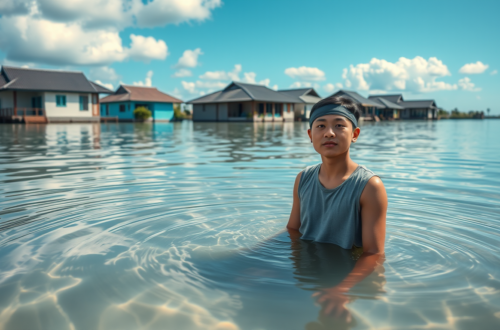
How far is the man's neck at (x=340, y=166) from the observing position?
102 inches

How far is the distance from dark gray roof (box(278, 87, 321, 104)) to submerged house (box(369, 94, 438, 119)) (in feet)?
56.1

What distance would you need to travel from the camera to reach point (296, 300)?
86.7 inches

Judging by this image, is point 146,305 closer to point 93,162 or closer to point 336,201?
point 336,201

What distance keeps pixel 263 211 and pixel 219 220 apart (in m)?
0.56

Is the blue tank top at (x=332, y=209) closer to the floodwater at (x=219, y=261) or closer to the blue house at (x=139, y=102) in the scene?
the floodwater at (x=219, y=261)

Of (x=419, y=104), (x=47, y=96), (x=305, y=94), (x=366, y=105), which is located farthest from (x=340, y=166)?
(x=419, y=104)

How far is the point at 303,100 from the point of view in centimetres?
4822

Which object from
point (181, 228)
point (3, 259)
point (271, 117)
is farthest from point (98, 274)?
point (271, 117)

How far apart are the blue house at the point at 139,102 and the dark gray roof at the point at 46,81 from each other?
704 cm

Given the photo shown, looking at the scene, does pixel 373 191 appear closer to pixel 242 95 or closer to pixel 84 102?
pixel 84 102

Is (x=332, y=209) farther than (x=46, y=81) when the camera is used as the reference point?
No

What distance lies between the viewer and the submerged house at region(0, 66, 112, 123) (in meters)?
32.3

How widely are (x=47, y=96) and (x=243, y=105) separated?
19.3m

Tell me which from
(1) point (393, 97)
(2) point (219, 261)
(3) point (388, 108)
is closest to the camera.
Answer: (2) point (219, 261)
